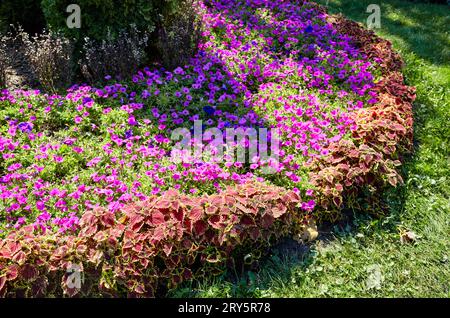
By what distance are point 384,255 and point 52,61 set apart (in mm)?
3579

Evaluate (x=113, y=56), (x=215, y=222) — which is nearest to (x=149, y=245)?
(x=215, y=222)

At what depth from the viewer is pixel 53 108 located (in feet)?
15.0

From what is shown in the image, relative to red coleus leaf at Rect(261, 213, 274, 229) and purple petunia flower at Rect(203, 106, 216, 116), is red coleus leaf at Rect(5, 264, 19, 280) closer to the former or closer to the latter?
red coleus leaf at Rect(261, 213, 274, 229)

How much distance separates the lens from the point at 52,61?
4.79m

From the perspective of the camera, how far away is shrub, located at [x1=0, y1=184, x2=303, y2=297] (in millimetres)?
3045

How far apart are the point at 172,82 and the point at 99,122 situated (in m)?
0.90

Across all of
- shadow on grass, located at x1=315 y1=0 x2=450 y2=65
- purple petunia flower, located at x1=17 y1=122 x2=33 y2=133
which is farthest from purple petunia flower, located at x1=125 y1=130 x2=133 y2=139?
shadow on grass, located at x1=315 y1=0 x2=450 y2=65

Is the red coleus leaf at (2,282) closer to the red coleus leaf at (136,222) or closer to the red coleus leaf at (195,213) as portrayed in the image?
the red coleus leaf at (136,222)

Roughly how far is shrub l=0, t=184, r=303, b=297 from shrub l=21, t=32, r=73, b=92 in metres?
2.10

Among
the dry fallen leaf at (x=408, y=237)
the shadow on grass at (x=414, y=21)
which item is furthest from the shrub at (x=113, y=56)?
the shadow on grass at (x=414, y=21)

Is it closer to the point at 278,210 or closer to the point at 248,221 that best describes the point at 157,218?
the point at 248,221

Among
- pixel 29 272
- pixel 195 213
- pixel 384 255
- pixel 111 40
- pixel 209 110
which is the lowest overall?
pixel 384 255

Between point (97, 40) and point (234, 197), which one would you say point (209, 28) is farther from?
point (234, 197)
